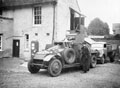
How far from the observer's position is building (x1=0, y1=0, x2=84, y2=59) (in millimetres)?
18219

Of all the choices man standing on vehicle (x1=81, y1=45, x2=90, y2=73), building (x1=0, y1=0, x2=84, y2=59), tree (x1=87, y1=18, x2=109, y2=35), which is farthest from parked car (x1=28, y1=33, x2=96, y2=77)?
tree (x1=87, y1=18, x2=109, y2=35)

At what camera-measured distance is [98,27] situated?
138 ft

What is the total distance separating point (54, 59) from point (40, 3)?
10061 mm

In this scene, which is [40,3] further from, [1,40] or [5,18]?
[1,40]

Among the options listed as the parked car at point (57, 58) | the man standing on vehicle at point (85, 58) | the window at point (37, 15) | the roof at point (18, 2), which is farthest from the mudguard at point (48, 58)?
the window at point (37, 15)

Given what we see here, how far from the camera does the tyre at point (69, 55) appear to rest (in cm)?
1088

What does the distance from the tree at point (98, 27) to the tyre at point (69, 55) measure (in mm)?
30589

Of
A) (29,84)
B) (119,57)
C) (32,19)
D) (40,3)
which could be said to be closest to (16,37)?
(32,19)

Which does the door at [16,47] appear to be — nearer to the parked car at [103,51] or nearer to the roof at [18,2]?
the roof at [18,2]

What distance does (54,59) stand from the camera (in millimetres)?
10211

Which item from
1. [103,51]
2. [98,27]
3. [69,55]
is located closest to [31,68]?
[69,55]

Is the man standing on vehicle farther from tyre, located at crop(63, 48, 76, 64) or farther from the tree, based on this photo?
the tree

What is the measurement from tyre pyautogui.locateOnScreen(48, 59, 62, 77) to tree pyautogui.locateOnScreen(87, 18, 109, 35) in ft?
105

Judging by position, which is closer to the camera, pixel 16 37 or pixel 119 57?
pixel 119 57
